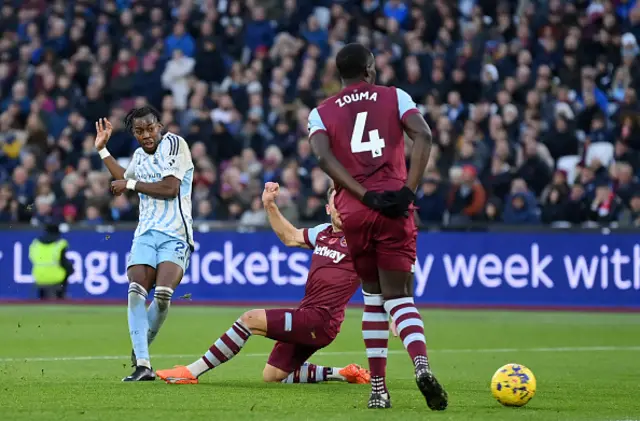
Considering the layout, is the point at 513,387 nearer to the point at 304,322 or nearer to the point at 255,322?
the point at 304,322

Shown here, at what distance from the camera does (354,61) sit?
26.9ft

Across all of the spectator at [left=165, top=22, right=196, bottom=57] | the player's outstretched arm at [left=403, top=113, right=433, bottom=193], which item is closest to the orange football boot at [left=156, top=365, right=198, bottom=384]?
the player's outstretched arm at [left=403, top=113, right=433, bottom=193]

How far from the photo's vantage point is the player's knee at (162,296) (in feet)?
34.8

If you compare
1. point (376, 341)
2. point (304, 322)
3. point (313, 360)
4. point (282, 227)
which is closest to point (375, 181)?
point (376, 341)

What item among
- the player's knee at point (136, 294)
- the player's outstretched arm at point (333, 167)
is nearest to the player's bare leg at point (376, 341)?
the player's outstretched arm at point (333, 167)

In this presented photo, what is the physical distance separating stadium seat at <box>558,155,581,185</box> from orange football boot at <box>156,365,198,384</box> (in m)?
11.7

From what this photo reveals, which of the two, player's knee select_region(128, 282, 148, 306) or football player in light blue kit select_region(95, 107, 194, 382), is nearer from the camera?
player's knee select_region(128, 282, 148, 306)

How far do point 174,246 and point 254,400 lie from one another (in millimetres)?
2519

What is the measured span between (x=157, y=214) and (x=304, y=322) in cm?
182

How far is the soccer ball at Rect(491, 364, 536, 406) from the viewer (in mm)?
8352

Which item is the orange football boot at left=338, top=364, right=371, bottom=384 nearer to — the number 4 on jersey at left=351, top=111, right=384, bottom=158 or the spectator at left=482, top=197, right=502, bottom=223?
the number 4 on jersey at left=351, top=111, right=384, bottom=158

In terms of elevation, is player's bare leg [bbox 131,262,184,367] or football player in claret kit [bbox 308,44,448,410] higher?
football player in claret kit [bbox 308,44,448,410]

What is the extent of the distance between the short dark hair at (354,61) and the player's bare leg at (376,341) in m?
1.34

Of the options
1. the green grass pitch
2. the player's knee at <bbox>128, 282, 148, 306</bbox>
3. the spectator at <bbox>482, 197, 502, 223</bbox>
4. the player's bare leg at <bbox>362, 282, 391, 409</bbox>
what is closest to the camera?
the green grass pitch
